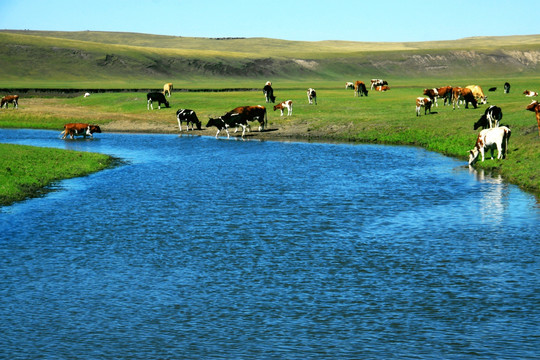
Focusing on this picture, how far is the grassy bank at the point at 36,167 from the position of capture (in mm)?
29105

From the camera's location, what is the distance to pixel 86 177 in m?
34.8

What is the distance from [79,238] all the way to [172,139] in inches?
1401

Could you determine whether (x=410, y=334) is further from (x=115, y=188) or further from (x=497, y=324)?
(x=115, y=188)

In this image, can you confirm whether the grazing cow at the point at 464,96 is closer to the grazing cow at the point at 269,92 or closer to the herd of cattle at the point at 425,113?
the herd of cattle at the point at 425,113

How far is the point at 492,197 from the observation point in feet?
90.0

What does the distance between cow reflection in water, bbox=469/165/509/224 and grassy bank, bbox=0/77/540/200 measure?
2.37ft

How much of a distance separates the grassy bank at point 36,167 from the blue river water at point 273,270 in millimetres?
1076

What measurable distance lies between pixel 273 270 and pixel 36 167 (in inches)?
807

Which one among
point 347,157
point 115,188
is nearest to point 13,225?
point 115,188

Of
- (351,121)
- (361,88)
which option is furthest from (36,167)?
(361,88)

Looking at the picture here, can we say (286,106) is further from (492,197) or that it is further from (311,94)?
(492,197)

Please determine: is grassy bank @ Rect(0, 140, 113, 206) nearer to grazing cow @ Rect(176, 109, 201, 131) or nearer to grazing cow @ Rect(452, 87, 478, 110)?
grazing cow @ Rect(176, 109, 201, 131)

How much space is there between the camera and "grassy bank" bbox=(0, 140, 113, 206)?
95.5ft

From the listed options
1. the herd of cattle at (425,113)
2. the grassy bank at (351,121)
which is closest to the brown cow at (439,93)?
the herd of cattle at (425,113)
